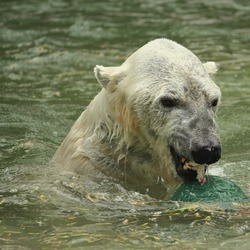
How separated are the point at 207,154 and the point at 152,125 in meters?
0.73

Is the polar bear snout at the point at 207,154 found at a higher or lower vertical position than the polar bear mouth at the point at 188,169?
higher

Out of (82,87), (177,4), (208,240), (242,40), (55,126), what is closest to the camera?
(208,240)

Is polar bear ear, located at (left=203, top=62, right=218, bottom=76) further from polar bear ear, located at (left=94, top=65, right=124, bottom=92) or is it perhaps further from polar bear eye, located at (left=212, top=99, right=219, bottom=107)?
polar bear ear, located at (left=94, top=65, right=124, bottom=92)

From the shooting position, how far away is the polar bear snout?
5.27 metres

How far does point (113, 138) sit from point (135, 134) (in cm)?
22

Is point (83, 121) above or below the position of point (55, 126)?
above

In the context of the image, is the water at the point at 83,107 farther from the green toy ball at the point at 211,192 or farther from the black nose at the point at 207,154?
the black nose at the point at 207,154

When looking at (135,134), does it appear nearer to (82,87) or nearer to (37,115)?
(37,115)

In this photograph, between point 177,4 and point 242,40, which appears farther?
point 177,4

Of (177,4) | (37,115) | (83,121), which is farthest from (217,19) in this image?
(83,121)

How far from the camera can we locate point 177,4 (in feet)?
49.7

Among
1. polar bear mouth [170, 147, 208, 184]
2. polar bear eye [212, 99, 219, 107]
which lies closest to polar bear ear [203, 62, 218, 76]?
polar bear eye [212, 99, 219, 107]

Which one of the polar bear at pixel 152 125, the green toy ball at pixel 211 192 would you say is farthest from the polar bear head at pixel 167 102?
the green toy ball at pixel 211 192

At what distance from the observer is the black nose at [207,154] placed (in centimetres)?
527
